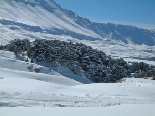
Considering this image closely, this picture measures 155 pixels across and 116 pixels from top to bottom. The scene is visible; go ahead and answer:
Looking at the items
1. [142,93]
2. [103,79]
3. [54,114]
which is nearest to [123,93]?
[142,93]

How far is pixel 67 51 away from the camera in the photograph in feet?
138

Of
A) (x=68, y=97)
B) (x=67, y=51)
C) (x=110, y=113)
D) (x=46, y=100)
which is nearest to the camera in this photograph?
(x=110, y=113)

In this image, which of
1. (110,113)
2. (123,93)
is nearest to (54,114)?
(110,113)

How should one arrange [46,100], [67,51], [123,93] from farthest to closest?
[67,51]
[123,93]
[46,100]

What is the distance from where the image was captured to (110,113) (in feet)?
23.4

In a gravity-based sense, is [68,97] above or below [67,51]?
below

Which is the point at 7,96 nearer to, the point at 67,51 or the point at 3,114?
the point at 3,114

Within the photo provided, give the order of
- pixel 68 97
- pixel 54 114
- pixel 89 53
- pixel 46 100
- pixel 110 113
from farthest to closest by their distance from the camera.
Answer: pixel 89 53, pixel 68 97, pixel 46 100, pixel 110 113, pixel 54 114

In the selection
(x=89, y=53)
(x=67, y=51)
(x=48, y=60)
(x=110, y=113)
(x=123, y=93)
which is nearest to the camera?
(x=110, y=113)

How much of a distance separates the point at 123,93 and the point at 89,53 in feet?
107

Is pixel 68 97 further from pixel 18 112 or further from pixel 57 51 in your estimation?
pixel 57 51

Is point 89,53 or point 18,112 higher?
point 89,53

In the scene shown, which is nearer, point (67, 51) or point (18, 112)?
point (18, 112)

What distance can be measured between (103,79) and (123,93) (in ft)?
83.0
